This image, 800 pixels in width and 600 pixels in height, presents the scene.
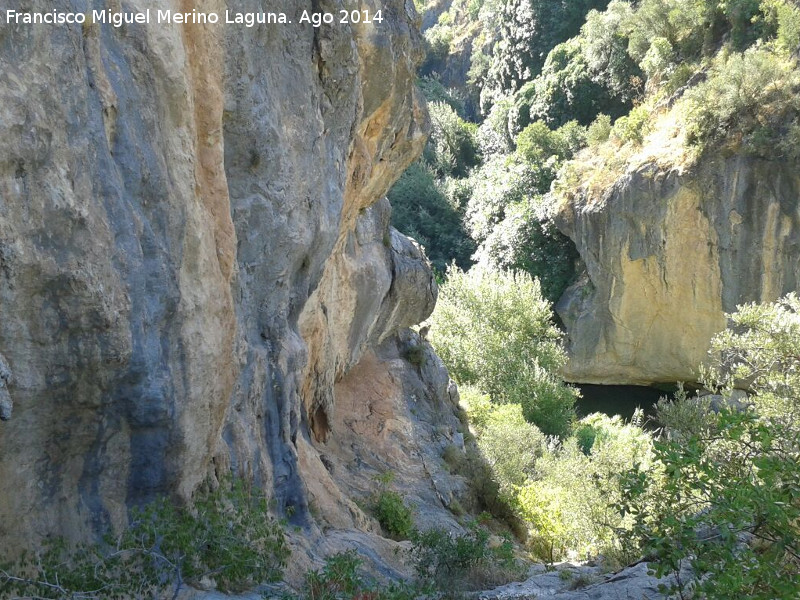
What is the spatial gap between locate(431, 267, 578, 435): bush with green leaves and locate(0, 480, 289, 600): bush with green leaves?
54.4 ft

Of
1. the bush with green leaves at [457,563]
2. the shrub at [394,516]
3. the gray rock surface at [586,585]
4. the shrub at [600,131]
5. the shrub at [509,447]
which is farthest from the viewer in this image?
the shrub at [600,131]

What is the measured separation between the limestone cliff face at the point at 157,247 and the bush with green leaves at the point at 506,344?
14.1 metres

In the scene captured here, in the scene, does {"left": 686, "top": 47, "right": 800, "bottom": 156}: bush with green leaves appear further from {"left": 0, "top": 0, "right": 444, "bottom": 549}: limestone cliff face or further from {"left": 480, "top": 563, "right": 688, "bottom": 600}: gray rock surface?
{"left": 480, "top": 563, "right": 688, "bottom": 600}: gray rock surface

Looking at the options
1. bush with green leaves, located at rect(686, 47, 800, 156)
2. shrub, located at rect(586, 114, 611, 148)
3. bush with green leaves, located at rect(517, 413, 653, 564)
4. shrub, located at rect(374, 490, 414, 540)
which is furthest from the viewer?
shrub, located at rect(586, 114, 611, 148)

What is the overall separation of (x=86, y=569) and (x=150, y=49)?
331cm

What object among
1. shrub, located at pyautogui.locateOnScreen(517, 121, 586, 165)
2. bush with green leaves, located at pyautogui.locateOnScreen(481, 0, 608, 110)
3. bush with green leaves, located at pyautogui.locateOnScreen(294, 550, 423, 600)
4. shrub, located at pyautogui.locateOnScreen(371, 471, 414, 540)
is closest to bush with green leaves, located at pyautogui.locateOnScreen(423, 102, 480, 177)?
bush with green leaves, located at pyautogui.locateOnScreen(481, 0, 608, 110)

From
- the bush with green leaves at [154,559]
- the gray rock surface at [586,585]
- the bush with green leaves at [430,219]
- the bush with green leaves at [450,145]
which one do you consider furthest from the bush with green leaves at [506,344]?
the bush with green leaves at [154,559]

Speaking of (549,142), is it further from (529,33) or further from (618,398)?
(618,398)

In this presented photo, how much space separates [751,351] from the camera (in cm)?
1002

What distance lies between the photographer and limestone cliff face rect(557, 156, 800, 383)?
2162 cm

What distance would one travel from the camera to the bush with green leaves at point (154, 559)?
14.1 feet

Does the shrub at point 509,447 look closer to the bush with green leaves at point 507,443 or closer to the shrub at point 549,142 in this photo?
the bush with green leaves at point 507,443

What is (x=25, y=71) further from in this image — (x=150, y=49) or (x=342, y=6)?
(x=342, y=6)

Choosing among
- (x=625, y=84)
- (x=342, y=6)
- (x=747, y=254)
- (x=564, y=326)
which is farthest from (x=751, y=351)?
(x=625, y=84)
